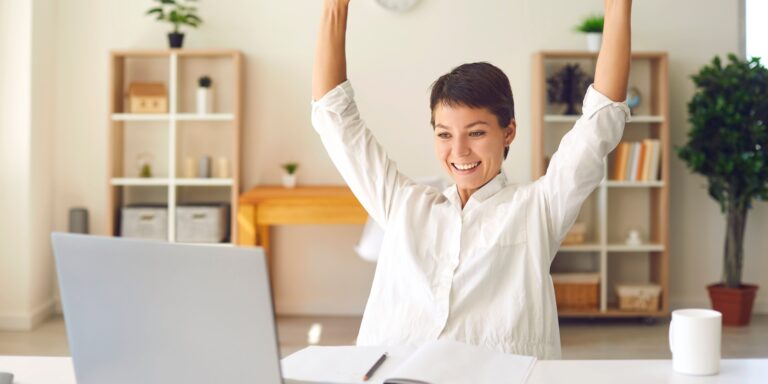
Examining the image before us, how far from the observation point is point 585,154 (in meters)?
1.59

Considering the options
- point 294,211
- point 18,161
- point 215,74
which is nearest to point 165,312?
point 294,211

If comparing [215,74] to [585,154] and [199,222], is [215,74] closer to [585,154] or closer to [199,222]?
[199,222]

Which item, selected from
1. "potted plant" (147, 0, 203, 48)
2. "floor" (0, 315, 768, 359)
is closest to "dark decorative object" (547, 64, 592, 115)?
"floor" (0, 315, 768, 359)

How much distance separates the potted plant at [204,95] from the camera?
4957mm

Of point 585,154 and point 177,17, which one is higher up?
point 177,17

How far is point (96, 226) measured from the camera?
5219mm

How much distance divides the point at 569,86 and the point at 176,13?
2.14 m

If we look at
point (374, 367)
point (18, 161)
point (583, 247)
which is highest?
point (18, 161)

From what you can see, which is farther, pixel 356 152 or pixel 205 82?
pixel 205 82

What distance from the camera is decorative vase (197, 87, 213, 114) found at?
496 centimetres

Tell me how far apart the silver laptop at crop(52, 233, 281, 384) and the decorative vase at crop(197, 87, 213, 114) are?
3.97 m

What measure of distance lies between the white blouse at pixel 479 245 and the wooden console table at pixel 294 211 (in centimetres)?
281

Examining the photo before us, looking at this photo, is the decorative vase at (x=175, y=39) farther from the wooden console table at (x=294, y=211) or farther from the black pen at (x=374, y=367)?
the black pen at (x=374, y=367)

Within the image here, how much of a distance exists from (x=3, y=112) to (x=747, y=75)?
3.87 m
